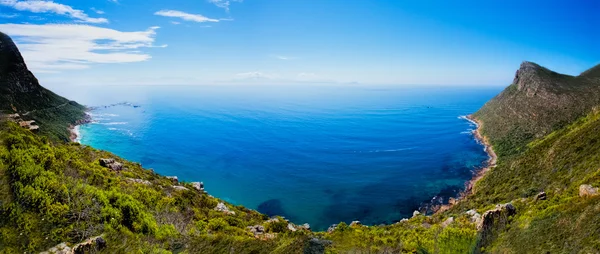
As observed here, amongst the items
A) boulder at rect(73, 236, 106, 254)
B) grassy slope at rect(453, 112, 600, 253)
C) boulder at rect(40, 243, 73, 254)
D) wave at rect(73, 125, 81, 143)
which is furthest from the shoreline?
wave at rect(73, 125, 81, 143)

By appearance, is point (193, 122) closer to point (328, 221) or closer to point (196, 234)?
point (328, 221)

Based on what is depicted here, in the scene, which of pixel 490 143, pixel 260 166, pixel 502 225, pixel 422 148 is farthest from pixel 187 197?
pixel 490 143

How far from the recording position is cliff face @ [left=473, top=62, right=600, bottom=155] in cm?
8738

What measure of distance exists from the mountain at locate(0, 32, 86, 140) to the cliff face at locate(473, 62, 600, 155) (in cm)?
15168

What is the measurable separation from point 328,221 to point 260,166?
3876 centimetres

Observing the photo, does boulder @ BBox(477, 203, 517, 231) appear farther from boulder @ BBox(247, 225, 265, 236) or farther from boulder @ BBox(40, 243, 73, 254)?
boulder @ BBox(40, 243, 73, 254)

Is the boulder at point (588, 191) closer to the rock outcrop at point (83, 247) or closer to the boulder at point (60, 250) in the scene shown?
the rock outcrop at point (83, 247)

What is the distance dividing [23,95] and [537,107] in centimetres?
18858

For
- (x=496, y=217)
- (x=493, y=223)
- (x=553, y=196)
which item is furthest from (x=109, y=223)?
(x=553, y=196)

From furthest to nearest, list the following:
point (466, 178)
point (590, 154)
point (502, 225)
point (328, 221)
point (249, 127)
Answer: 1. point (249, 127)
2. point (466, 178)
3. point (328, 221)
4. point (590, 154)
5. point (502, 225)

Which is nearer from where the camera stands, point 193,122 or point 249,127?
point 249,127

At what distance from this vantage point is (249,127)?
15212 centimetres

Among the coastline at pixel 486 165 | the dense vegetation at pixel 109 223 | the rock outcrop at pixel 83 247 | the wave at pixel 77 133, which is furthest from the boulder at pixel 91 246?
the wave at pixel 77 133

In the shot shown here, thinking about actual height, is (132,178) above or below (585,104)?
below
